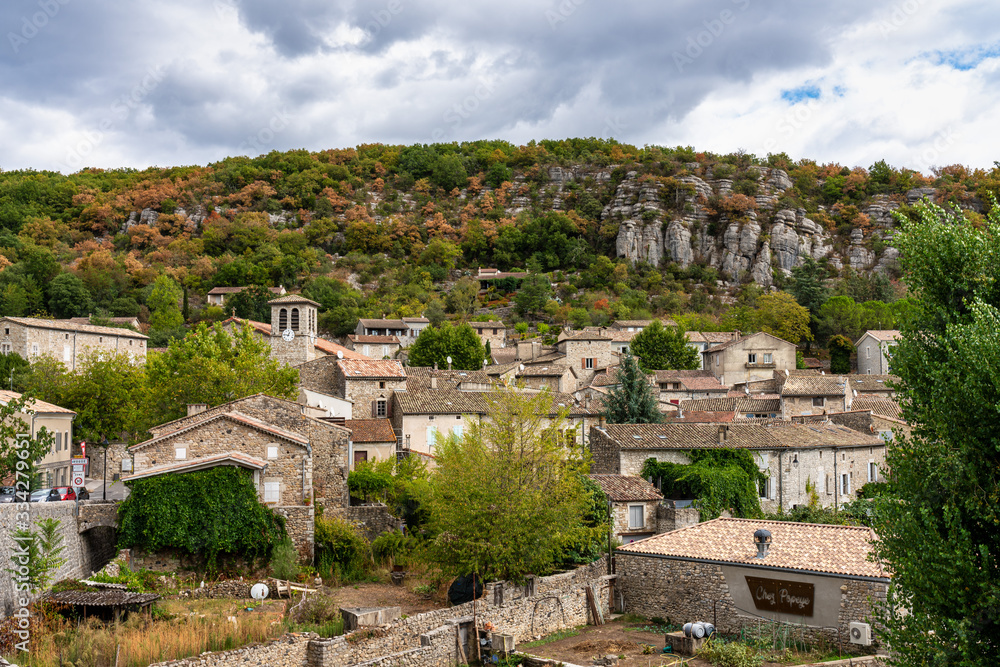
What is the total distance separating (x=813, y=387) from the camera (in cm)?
5003

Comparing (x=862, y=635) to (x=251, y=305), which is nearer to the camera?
(x=862, y=635)

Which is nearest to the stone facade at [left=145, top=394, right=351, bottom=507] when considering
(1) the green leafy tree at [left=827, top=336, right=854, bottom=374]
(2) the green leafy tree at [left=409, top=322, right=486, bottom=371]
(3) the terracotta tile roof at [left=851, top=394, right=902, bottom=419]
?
(3) the terracotta tile roof at [left=851, top=394, right=902, bottom=419]

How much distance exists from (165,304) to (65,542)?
71.4 metres

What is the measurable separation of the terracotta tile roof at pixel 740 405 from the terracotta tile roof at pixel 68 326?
45931 mm

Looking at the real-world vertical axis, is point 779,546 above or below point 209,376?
below

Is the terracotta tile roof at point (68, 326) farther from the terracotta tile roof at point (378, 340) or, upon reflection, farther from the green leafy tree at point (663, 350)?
the green leafy tree at point (663, 350)

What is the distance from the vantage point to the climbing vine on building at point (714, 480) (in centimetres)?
3325

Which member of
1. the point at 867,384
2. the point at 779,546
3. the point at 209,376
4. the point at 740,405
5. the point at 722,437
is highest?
the point at 209,376

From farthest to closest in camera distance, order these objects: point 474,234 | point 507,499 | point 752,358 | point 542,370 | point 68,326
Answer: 1. point 474,234
2. point 752,358
3. point 542,370
4. point 68,326
5. point 507,499

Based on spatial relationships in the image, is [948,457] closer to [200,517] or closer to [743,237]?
[200,517]

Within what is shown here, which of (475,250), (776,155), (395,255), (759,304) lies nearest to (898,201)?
(776,155)

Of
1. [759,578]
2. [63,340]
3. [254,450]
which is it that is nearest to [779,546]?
[759,578]

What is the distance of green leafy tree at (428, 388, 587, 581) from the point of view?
2345 cm

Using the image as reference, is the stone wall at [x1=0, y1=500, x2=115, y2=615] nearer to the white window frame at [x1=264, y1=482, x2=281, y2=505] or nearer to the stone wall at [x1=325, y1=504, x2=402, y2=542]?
the white window frame at [x1=264, y1=482, x2=281, y2=505]
